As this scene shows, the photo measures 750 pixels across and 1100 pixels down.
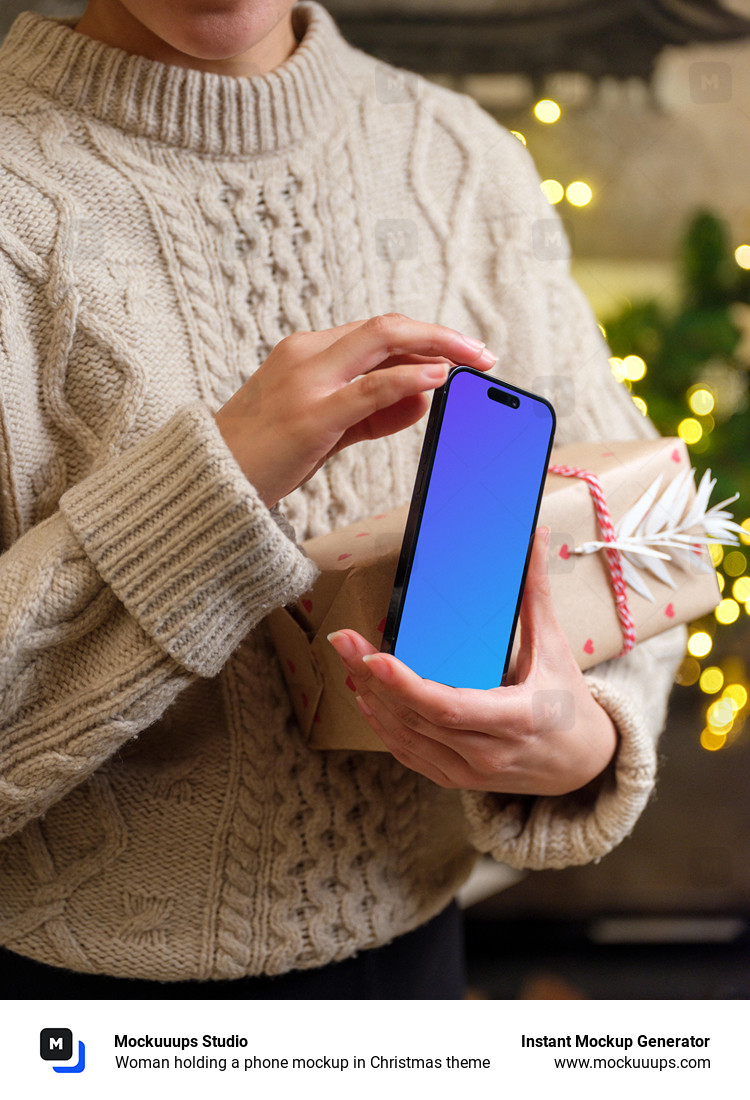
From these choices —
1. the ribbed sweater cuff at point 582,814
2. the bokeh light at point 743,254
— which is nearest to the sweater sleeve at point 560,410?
the ribbed sweater cuff at point 582,814

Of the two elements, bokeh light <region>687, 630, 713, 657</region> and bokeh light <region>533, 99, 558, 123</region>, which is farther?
bokeh light <region>687, 630, 713, 657</region>

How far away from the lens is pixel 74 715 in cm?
30

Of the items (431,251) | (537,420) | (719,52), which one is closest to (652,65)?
(719,52)

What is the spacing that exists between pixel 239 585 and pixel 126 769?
0.40 ft

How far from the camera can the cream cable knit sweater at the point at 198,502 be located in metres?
0.29

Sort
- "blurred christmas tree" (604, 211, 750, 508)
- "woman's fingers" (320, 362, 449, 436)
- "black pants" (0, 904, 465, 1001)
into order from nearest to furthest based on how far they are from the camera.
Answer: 1. "woman's fingers" (320, 362, 449, 436)
2. "black pants" (0, 904, 465, 1001)
3. "blurred christmas tree" (604, 211, 750, 508)

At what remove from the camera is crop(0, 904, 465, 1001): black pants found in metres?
0.37

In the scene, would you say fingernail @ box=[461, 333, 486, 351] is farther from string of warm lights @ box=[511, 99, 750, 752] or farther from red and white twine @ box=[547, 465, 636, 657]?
string of warm lights @ box=[511, 99, 750, 752]

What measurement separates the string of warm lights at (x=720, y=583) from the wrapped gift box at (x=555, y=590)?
22 centimetres

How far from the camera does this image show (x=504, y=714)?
0.98ft

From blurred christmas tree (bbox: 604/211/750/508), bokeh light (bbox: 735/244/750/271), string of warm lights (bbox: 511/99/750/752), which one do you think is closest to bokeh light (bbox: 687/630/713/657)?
string of warm lights (bbox: 511/99/750/752)

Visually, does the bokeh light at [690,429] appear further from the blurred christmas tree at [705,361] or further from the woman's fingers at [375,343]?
the woman's fingers at [375,343]
